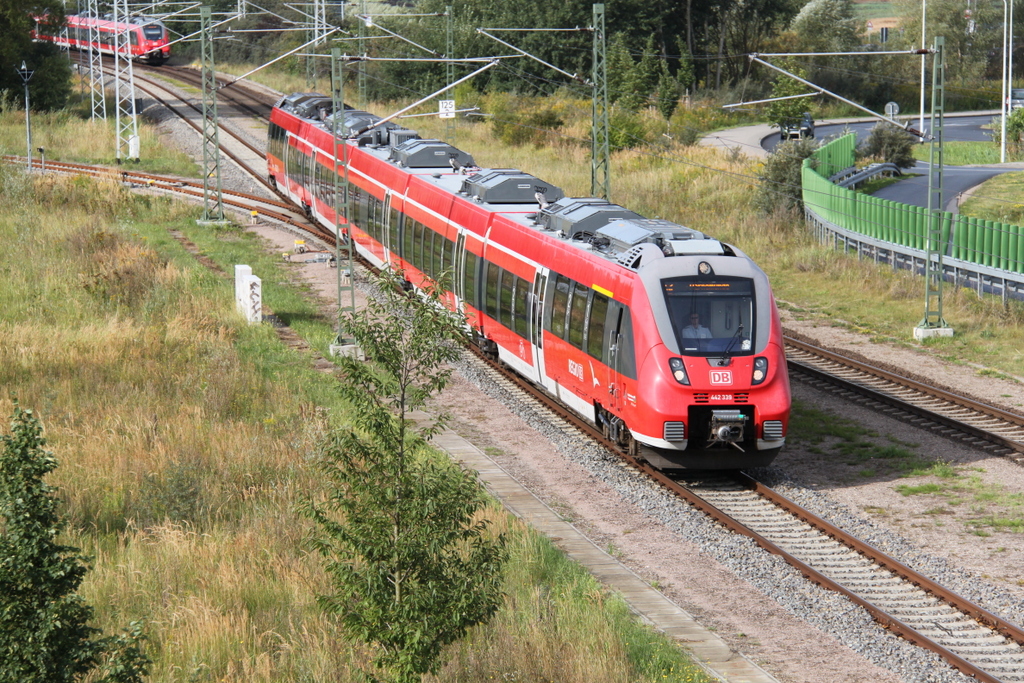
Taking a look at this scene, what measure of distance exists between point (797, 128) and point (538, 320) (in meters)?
45.1

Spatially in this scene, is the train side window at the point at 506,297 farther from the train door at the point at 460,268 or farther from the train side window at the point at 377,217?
the train side window at the point at 377,217

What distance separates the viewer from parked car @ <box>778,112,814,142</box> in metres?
61.1

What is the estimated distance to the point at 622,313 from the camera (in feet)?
56.5

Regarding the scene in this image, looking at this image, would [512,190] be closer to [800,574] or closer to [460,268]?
[460,268]

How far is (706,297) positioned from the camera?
16703 millimetres

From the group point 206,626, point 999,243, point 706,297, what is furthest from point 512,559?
point 999,243

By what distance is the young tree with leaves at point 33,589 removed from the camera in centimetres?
895

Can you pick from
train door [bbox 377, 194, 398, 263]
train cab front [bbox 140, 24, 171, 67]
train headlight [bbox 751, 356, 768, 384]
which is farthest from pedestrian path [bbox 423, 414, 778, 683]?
train cab front [bbox 140, 24, 171, 67]

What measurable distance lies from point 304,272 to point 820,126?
4578cm

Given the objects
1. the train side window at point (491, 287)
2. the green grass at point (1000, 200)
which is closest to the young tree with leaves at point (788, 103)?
the green grass at point (1000, 200)

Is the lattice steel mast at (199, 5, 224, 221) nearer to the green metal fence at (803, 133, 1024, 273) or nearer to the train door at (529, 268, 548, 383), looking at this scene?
the green metal fence at (803, 133, 1024, 273)

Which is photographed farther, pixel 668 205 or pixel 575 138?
pixel 575 138

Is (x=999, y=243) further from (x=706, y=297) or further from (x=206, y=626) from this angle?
(x=206, y=626)

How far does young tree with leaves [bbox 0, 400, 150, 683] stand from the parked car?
55.3 m
